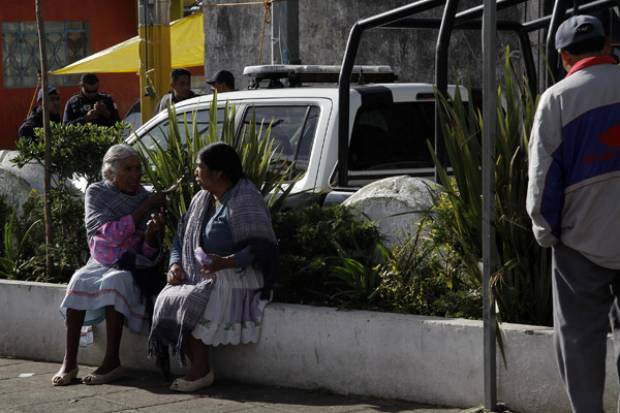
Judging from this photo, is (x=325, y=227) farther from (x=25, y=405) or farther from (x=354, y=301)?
(x=25, y=405)

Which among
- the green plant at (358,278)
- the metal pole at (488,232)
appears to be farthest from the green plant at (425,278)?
the metal pole at (488,232)

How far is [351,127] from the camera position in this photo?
8430 mm

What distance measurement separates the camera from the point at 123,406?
6918mm

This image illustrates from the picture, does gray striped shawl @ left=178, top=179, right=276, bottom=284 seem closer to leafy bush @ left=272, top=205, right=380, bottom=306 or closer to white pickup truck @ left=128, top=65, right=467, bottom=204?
leafy bush @ left=272, top=205, right=380, bottom=306

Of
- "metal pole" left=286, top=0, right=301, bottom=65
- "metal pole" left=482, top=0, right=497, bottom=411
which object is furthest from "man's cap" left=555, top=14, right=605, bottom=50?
"metal pole" left=286, top=0, right=301, bottom=65

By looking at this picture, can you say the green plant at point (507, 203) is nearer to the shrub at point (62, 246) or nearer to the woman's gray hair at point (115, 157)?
the woman's gray hair at point (115, 157)

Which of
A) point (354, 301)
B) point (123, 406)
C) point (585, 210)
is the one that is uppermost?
point (585, 210)

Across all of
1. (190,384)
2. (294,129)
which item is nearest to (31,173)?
(294,129)

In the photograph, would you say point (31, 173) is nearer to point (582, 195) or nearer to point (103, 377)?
point (103, 377)

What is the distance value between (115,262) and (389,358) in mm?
1896

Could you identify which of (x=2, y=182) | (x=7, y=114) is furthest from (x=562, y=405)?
(x=7, y=114)

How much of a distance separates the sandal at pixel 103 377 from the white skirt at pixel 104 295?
29 centimetres

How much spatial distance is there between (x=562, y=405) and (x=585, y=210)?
1.25 meters

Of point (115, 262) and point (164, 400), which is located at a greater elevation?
point (115, 262)
